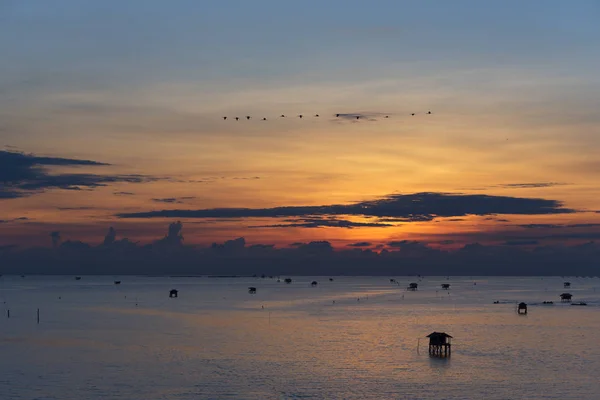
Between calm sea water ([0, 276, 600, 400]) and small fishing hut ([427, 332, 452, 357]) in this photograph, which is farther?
small fishing hut ([427, 332, 452, 357])

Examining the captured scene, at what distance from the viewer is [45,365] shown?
2940 inches

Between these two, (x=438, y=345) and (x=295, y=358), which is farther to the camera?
(x=438, y=345)

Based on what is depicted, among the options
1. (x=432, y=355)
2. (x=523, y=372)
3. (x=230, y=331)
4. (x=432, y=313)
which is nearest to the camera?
(x=523, y=372)

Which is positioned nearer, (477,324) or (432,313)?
(477,324)

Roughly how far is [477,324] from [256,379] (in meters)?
66.0

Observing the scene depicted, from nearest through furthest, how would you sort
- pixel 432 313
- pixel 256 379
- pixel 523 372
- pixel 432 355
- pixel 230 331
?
pixel 256 379
pixel 523 372
pixel 432 355
pixel 230 331
pixel 432 313

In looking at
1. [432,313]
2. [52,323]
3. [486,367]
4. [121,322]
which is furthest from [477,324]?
[52,323]

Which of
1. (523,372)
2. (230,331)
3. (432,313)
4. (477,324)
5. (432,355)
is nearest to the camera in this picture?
(523,372)

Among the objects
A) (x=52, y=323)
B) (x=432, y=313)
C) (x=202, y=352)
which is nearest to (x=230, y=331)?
(x=202, y=352)

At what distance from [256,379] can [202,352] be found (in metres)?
19.6

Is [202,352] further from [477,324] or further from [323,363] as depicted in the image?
[477,324]

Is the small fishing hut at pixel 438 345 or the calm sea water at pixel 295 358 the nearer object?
the calm sea water at pixel 295 358

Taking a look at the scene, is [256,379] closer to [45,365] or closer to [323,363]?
[323,363]

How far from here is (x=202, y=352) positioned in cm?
8438
